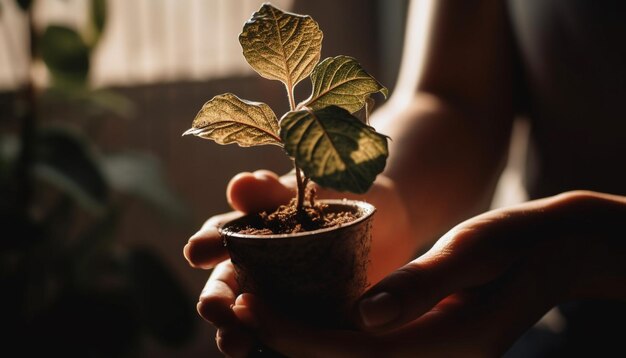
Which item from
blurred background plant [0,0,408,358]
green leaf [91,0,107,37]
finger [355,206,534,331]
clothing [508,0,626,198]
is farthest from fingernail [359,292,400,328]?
green leaf [91,0,107,37]

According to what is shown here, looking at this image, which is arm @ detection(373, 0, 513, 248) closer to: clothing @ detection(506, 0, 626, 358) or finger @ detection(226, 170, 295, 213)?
clothing @ detection(506, 0, 626, 358)

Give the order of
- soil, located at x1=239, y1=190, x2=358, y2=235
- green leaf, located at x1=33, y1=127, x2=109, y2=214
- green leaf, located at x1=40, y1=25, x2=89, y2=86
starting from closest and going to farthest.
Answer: soil, located at x1=239, y1=190, x2=358, y2=235
green leaf, located at x1=33, y1=127, x2=109, y2=214
green leaf, located at x1=40, y1=25, x2=89, y2=86

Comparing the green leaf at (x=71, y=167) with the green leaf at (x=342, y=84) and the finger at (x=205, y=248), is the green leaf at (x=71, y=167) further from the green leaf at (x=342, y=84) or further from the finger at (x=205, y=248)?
the green leaf at (x=342, y=84)

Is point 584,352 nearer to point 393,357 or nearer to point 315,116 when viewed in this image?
point 393,357

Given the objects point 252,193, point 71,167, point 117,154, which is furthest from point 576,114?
point 117,154

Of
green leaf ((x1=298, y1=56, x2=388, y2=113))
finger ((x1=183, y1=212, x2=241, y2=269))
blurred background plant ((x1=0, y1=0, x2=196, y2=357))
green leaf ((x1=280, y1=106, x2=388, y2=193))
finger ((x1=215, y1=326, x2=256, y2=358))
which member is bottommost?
blurred background plant ((x1=0, y1=0, x2=196, y2=357))

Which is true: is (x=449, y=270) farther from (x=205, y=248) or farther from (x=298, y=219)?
(x=205, y=248)

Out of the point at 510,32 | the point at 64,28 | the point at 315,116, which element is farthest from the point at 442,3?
the point at 64,28
